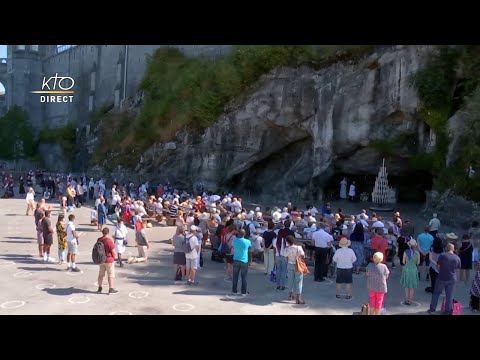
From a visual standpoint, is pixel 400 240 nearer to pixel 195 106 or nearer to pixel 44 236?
pixel 44 236

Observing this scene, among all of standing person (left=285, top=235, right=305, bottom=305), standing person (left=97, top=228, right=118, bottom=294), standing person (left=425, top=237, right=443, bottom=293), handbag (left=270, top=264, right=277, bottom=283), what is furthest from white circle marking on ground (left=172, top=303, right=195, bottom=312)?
standing person (left=425, top=237, right=443, bottom=293)

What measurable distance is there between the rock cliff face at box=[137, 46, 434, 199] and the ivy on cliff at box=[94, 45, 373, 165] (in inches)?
33.2

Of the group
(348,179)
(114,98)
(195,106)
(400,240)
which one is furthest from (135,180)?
(400,240)

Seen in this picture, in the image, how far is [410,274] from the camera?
9539mm

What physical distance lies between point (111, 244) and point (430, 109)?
17.7 m

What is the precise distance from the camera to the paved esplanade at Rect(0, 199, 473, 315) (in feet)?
29.5

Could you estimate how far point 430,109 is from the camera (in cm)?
2188

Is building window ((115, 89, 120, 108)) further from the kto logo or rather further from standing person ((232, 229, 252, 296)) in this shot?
standing person ((232, 229, 252, 296))

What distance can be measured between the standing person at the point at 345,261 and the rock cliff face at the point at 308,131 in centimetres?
1522

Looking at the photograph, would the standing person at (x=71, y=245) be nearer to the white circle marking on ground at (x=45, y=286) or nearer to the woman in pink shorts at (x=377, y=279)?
the white circle marking on ground at (x=45, y=286)

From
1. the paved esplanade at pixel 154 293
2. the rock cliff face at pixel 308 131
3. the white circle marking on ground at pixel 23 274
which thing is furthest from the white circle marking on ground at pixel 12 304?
the rock cliff face at pixel 308 131

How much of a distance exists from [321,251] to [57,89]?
63488mm

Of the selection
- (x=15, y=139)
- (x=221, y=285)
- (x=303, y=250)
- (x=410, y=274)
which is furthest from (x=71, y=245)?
(x=15, y=139)

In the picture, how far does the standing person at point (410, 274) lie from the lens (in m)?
9.53
